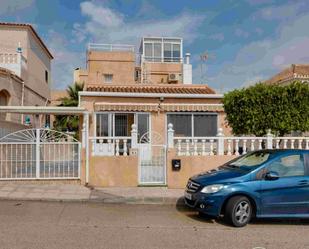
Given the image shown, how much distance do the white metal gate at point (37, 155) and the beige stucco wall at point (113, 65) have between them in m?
16.4

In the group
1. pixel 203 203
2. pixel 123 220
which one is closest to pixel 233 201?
pixel 203 203

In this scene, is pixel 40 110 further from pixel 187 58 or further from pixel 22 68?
pixel 187 58

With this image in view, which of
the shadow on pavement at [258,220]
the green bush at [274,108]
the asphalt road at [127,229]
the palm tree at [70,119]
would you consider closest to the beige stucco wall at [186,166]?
the green bush at [274,108]

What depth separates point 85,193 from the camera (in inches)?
419

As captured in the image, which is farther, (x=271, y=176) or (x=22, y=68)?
(x=22, y=68)

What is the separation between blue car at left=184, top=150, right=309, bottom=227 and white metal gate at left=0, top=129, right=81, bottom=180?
207 inches

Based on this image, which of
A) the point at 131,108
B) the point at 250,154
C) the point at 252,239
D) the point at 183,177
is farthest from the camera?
the point at 131,108

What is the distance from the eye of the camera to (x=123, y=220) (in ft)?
26.3

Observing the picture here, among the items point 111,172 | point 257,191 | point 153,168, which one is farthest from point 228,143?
point 257,191

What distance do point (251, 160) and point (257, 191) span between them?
1.23 m

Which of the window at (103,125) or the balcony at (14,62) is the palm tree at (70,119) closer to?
the balcony at (14,62)

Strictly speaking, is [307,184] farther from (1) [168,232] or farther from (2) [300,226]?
(1) [168,232]

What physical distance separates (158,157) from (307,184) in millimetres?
5255

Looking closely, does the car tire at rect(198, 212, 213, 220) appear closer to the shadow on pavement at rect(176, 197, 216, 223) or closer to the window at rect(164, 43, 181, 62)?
the shadow on pavement at rect(176, 197, 216, 223)
